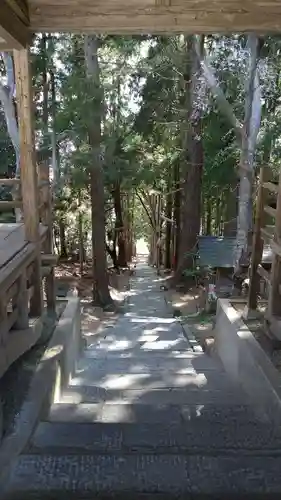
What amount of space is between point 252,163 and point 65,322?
4.16 metres

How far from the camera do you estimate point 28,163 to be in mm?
3904

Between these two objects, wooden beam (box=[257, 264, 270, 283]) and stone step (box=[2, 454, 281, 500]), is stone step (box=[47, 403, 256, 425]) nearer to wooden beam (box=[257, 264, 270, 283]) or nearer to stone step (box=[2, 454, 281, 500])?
stone step (box=[2, 454, 281, 500])

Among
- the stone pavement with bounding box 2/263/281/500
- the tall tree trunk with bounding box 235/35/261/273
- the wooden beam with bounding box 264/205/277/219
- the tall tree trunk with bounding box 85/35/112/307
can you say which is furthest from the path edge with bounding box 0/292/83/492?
the tall tree trunk with bounding box 85/35/112/307

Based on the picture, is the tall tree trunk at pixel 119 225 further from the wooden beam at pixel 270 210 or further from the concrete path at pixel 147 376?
the wooden beam at pixel 270 210

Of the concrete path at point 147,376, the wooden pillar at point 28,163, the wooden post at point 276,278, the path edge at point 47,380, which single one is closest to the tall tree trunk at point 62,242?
the concrete path at point 147,376

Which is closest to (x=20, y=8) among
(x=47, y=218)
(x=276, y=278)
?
(x=47, y=218)

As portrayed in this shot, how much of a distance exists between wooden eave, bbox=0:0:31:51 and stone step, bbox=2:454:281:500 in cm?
261

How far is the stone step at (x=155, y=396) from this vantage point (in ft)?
11.0

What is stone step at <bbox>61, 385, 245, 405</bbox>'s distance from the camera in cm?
337

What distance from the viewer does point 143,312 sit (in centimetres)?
1071

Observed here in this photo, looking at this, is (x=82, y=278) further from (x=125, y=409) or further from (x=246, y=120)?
(x=125, y=409)

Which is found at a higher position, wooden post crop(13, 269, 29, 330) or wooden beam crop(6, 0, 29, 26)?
wooden beam crop(6, 0, 29, 26)

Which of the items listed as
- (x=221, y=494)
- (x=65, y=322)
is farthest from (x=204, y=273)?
(x=221, y=494)

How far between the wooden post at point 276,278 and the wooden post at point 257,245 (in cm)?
54
